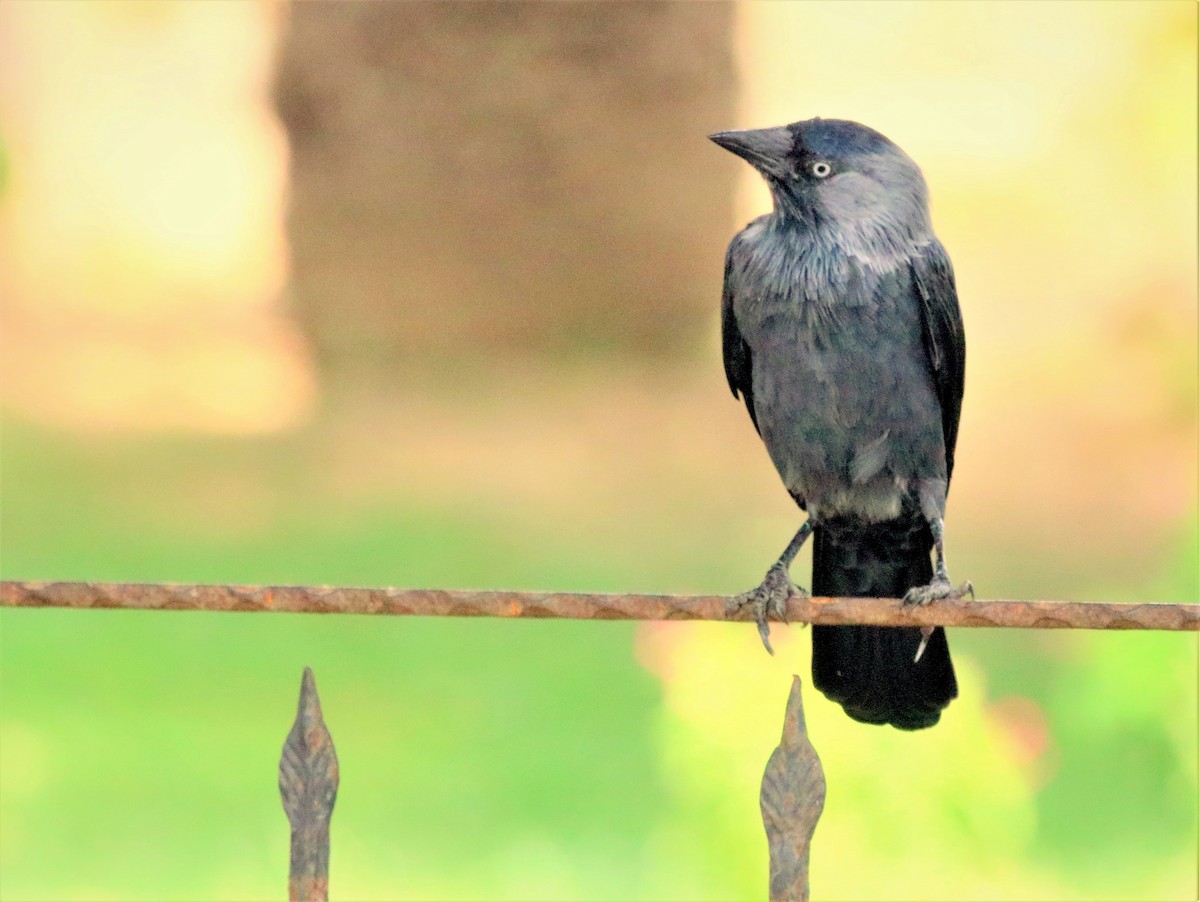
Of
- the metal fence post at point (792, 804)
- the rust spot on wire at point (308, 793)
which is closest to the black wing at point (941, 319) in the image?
the metal fence post at point (792, 804)

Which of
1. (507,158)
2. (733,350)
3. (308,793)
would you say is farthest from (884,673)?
(507,158)

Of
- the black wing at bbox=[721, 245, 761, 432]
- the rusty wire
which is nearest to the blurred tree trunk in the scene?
the black wing at bbox=[721, 245, 761, 432]

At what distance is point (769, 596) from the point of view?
2227 millimetres

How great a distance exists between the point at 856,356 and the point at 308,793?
1360 millimetres

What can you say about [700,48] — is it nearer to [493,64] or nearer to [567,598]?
[493,64]

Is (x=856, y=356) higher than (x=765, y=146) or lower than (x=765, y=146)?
lower

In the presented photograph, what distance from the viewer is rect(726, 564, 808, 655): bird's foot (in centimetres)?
208

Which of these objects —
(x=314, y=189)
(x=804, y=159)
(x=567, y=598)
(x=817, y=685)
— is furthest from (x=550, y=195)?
(x=567, y=598)

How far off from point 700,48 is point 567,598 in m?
3.22

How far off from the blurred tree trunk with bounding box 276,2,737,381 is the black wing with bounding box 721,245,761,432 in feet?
5.29

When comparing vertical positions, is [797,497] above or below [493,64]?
below

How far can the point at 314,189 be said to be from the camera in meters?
4.50

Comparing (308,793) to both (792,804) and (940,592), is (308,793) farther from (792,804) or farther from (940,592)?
(940,592)

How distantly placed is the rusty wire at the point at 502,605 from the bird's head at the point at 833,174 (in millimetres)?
1184
